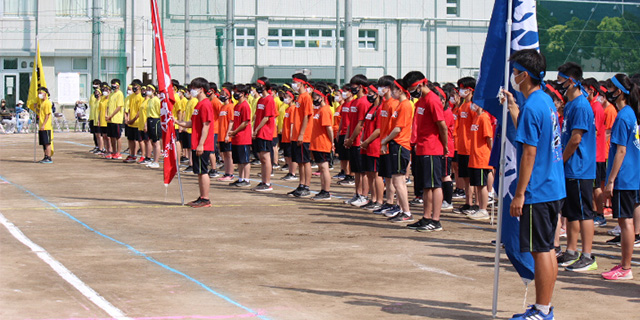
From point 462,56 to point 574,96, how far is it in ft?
150

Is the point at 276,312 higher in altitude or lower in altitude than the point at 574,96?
lower

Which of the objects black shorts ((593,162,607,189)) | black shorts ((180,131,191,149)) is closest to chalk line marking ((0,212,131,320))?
black shorts ((593,162,607,189))

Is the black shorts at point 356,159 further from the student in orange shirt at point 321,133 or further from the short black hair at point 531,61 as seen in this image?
the short black hair at point 531,61

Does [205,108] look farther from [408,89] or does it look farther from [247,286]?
[247,286]

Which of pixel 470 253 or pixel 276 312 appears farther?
pixel 470 253

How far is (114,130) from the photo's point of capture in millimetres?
24656

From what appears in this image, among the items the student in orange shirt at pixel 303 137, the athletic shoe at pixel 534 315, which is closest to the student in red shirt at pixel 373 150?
the student in orange shirt at pixel 303 137

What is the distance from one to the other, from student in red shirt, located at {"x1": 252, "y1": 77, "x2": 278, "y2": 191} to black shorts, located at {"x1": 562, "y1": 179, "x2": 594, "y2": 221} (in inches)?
331

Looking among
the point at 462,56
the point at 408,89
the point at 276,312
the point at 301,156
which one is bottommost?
the point at 276,312

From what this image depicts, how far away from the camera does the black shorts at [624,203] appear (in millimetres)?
9329

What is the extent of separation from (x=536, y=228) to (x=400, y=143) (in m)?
6.16

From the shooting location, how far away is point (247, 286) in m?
8.34

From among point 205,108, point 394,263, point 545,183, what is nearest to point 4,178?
point 205,108

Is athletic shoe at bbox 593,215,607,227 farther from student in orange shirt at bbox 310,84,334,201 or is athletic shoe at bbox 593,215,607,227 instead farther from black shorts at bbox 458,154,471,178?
student in orange shirt at bbox 310,84,334,201
